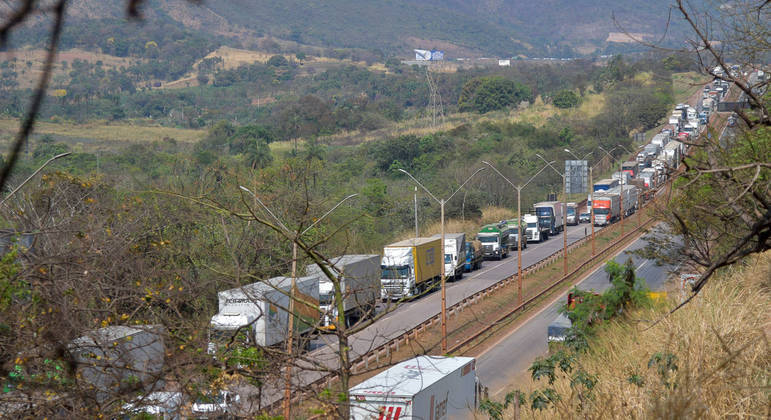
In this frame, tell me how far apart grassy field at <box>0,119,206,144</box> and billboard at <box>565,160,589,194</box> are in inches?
2046

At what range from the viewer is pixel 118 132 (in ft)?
353

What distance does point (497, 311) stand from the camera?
125 feet

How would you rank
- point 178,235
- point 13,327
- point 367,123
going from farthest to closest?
point 367,123 → point 178,235 → point 13,327

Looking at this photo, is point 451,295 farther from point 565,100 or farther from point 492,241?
point 565,100

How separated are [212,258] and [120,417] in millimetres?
22754

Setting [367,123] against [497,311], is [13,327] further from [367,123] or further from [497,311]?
[367,123]

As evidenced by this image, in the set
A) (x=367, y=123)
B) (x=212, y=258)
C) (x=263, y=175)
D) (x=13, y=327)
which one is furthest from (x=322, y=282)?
(x=367, y=123)

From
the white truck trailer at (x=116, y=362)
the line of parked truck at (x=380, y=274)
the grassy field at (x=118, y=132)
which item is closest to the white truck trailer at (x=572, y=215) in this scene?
the line of parked truck at (x=380, y=274)

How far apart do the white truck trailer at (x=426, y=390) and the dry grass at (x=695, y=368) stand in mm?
3709

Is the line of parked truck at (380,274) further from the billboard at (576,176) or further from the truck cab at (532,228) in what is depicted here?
the billboard at (576,176)

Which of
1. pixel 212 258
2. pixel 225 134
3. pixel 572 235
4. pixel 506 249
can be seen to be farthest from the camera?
pixel 225 134

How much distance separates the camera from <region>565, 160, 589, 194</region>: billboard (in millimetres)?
67412

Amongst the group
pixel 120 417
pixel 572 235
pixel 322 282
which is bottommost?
pixel 572 235

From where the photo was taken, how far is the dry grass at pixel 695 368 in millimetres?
5552
